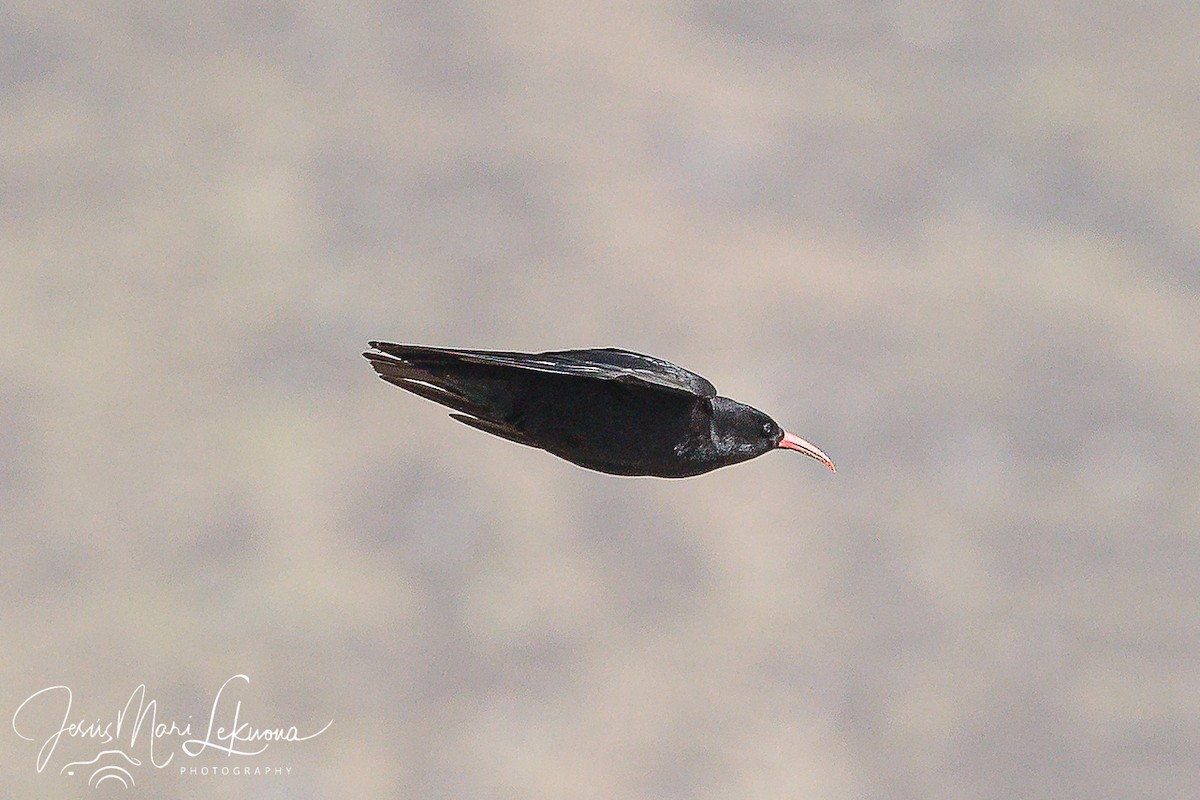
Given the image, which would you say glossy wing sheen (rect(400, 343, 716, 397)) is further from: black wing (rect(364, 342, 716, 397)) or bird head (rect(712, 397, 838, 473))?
bird head (rect(712, 397, 838, 473))

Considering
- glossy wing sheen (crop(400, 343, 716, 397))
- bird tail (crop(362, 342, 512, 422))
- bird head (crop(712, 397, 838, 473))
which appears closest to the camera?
glossy wing sheen (crop(400, 343, 716, 397))

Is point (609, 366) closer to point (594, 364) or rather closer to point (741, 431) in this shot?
point (594, 364)

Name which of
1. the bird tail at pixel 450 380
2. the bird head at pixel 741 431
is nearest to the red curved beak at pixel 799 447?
the bird head at pixel 741 431

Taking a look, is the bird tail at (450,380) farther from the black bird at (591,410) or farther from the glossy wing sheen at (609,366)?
the glossy wing sheen at (609,366)

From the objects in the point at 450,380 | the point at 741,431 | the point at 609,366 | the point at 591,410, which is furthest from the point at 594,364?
the point at 741,431

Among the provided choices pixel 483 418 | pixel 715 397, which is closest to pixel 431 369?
pixel 483 418

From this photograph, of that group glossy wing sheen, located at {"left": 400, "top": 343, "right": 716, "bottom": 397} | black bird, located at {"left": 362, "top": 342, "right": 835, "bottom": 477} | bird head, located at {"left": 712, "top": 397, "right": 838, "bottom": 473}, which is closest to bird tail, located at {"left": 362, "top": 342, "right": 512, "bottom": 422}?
black bird, located at {"left": 362, "top": 342, "right": 835, "bottom": 477}
